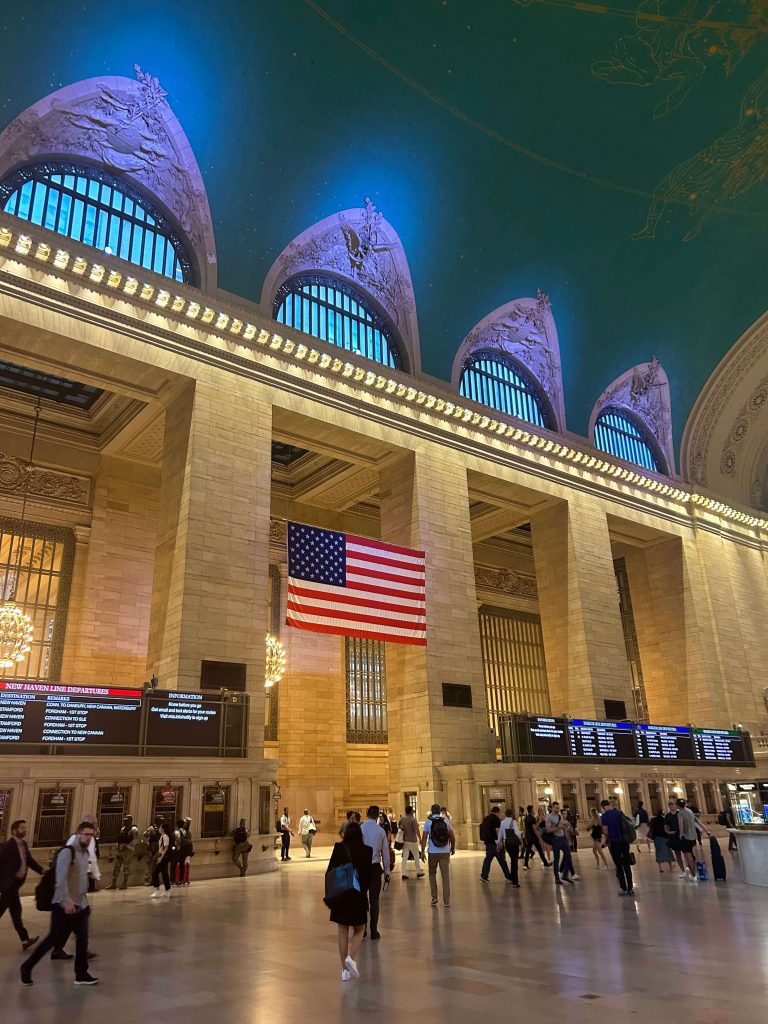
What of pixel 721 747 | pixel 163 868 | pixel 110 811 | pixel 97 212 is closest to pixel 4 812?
pixel 110 811

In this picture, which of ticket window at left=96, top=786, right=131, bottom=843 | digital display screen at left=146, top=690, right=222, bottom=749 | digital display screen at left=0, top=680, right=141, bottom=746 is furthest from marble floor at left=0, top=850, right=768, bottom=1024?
digital display screen at left=146, top=690, right=222, bottom=749

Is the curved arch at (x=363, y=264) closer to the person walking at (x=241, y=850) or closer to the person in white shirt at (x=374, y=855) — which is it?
the person walking at (x=241, y=850)

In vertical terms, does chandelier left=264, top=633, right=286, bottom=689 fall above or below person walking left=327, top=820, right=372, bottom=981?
above

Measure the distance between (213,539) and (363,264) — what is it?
905 centimetres

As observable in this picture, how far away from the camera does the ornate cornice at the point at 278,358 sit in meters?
14.0

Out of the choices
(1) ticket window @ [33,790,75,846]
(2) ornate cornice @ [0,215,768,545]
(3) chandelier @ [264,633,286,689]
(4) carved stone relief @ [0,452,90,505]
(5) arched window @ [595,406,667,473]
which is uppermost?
(5) arched window @ [595,406,667,473]

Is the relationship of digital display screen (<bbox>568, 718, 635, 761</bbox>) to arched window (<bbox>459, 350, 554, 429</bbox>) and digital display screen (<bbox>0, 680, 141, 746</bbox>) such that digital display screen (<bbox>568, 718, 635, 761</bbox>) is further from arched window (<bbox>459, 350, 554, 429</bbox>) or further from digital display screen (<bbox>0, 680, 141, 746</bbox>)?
digital display screen (<bbox>0, 680, 141, 746</bbox>)

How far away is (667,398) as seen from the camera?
26.3 metres

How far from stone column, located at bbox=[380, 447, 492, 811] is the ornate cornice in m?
1.34

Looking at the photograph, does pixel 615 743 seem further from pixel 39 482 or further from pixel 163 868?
pixel 39 482

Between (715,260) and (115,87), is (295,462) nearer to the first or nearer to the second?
(115,87)

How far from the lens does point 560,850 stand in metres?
9.78

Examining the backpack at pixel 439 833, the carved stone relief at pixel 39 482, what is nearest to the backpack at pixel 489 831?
the backpack at pixel 439 833

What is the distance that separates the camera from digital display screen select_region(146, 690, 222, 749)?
12.2 m
